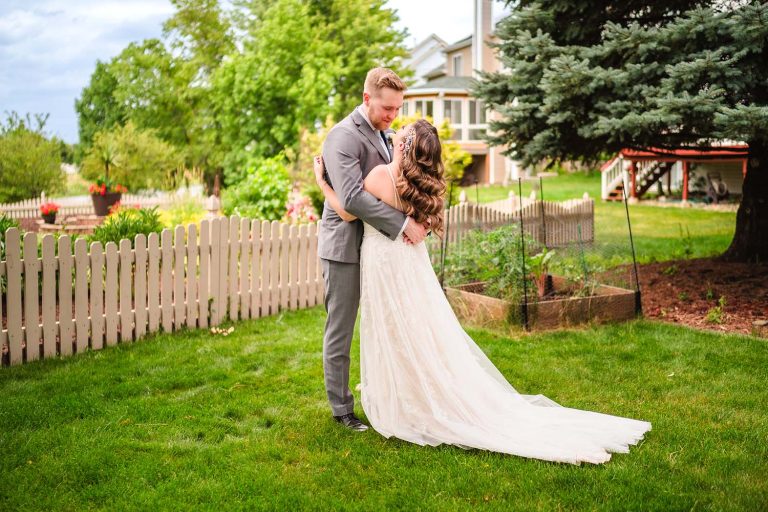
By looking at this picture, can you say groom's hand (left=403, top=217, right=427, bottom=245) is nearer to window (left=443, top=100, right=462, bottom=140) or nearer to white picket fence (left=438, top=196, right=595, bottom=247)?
white picket fence (left=438, top=196, right=595, bottom=247)

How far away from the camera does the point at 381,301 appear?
4.23 metres

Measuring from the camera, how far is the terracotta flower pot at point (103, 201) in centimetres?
1559

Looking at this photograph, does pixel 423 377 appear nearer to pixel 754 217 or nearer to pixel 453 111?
pixel 754 217

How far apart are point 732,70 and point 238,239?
5074 mm

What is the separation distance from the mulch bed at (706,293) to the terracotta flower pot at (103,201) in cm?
1147

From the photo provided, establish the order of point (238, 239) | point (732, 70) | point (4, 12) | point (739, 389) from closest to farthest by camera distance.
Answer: point (739, 389) < point (732, 70) < point (238, 239) < point (4, 12)

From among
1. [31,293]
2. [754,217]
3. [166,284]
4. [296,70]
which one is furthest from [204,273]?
[296,70]

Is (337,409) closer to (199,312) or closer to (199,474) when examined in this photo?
(199,474)

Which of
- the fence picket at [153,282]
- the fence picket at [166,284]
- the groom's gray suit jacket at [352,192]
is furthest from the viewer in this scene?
the fence picket at [166,284]

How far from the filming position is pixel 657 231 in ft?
48.1

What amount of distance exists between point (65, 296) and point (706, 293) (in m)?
6.37

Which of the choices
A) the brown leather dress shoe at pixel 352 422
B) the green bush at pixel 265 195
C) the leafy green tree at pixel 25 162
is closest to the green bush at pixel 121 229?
the green bush at pixel 265 195

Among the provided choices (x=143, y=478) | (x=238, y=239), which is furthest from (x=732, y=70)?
(x=143, y=478)

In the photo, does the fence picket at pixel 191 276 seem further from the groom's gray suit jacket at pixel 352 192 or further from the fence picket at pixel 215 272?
the groom's gray suit jacket at pixel 352 192
